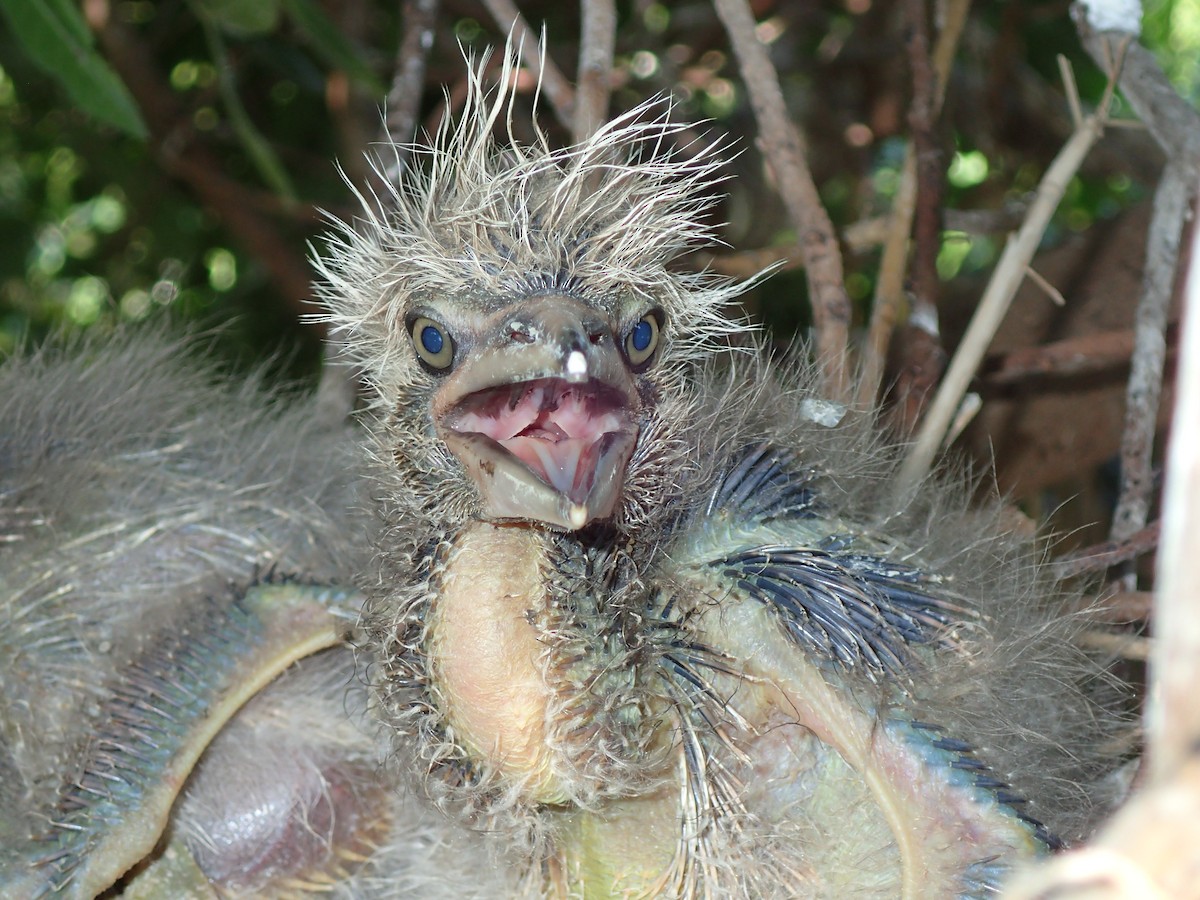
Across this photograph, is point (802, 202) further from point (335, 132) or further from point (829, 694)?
point (335, 132)

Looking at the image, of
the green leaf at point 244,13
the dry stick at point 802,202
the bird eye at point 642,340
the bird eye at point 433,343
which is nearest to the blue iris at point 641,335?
the bird eye at point 642,340

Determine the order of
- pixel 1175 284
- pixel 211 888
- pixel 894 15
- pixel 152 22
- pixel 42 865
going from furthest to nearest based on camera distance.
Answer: pixel 152 22
pixel 894 15
pixel 1175 284
pixel 211 888
pixel 42 865

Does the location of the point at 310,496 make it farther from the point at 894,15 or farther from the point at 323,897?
the point at 894,15

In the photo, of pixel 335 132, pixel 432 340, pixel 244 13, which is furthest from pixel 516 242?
pixel 335 132

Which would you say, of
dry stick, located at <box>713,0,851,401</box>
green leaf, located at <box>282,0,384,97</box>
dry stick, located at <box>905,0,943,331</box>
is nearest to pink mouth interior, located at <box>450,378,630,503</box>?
dry stick, located at <box>713,0,851,401</box>

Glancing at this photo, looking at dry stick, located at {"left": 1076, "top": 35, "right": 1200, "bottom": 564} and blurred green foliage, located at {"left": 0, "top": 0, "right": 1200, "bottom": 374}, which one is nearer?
dry stick, located at {"left": 1076, "top": 35, "right": 1200, "bottom": 564}

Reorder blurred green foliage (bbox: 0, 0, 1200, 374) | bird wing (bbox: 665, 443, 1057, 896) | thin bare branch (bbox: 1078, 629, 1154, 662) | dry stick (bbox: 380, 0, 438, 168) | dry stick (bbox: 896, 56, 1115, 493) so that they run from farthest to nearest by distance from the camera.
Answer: blurred green foliage (bbox: 0, 0, 1200, 374) < dry stick (bbox: 380, 0, 438, 168) < dry stick (bbox: 896, 56, 1115, 493) < thin bare branch (bbox: 1078, 629, 1154, 662) < bird wing (bbox: 665, 443, 1057, 896)

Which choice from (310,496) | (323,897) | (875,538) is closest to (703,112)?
(310,496)

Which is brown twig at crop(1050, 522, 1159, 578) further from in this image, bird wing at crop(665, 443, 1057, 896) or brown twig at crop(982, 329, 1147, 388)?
brown twig at crop(982, 329, 1147, 388)
